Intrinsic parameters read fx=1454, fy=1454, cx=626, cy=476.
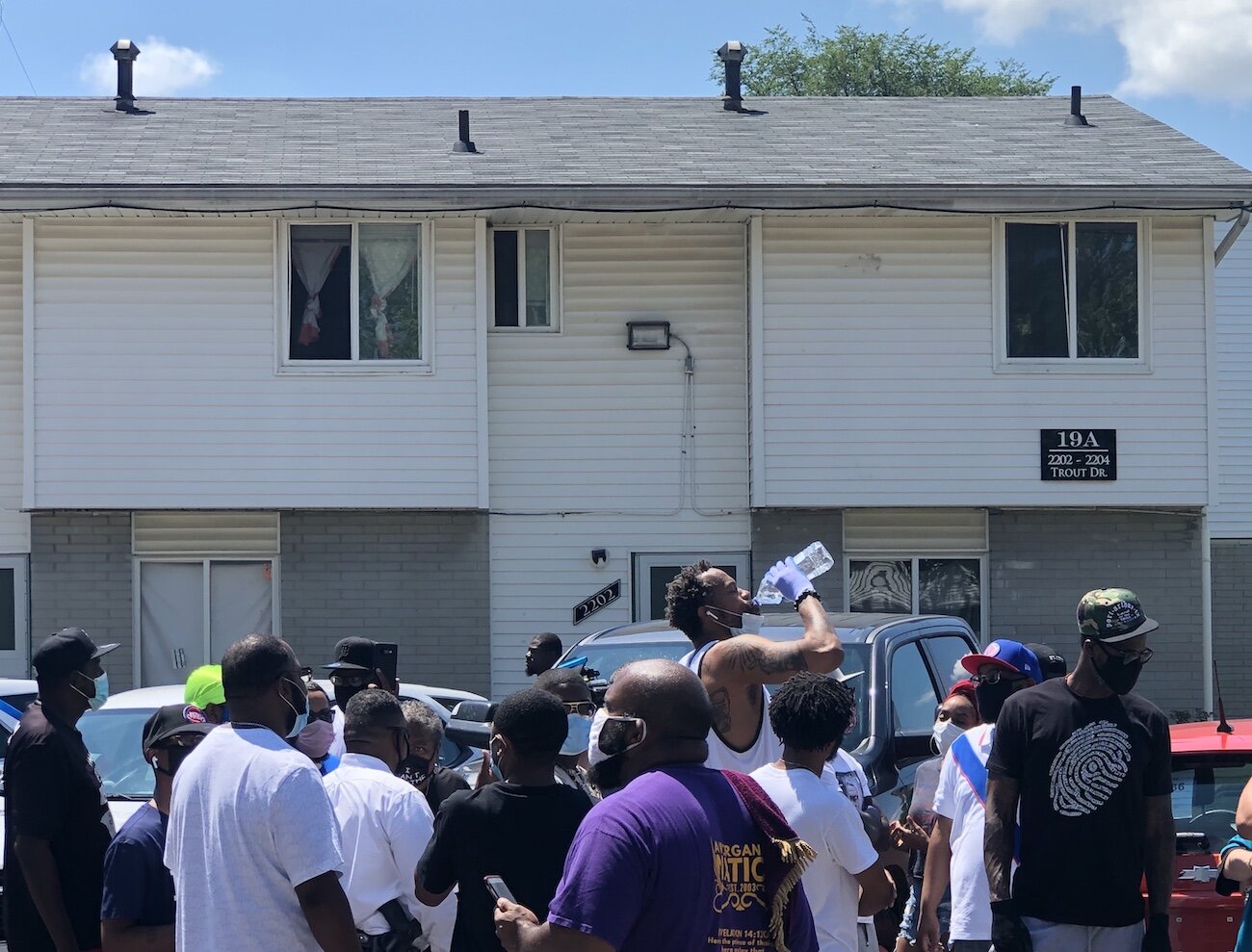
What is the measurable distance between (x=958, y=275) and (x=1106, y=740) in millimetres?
10350

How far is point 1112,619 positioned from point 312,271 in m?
10.8

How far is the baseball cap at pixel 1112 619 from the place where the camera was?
15.3 ft

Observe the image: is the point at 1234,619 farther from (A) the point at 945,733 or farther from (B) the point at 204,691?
(B) the point at 204,691

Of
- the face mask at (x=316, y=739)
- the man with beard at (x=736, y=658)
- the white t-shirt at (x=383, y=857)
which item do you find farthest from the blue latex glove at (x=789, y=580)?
the face mask at (x=316, y=739)

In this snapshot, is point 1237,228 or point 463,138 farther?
point 463,138

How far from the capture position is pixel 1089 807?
4.61 m

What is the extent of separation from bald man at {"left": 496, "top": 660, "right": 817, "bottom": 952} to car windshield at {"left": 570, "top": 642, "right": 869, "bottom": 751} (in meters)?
3.52

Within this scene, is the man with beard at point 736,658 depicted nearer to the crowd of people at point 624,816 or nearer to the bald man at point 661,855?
the crowd of people at point 624,816

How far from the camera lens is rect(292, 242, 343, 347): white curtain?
1409cm

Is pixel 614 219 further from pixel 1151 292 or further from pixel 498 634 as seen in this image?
pixel 1151 292

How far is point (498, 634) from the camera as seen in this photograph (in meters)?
14.4

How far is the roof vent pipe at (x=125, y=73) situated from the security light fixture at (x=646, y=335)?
6738mm

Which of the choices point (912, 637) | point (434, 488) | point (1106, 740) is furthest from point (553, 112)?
point (1106, 740)

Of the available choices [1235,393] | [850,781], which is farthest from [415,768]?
[1235,393]
